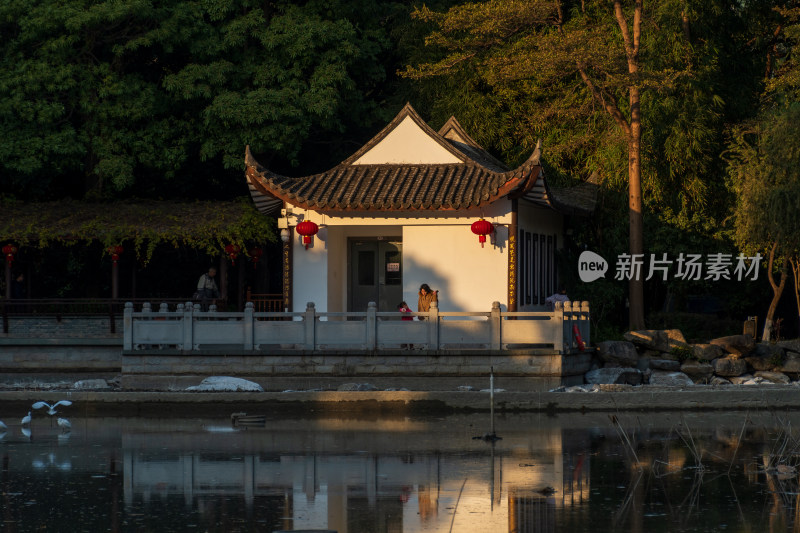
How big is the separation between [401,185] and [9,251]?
9911mm

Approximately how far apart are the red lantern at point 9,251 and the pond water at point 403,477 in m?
10.4

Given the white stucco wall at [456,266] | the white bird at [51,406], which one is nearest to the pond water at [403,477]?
the white bird at [51,406]

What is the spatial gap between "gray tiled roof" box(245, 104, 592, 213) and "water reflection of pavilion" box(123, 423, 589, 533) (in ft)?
27.3

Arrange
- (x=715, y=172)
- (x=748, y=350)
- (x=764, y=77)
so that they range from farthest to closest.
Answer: (x=764, y=77)
(x=715, y=172)
(x=748, y=350)

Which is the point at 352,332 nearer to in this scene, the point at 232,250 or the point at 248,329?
the point at 248,329

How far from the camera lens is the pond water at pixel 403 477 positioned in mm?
10500

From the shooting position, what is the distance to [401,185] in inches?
1006

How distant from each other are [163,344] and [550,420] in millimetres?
8277

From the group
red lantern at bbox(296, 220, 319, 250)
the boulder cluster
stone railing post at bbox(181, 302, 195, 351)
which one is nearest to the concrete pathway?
stone railing post at bbox(181, 302, 195, 351)

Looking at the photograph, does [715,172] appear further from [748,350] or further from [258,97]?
[258,97]

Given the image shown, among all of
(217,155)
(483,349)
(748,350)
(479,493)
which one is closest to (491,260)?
(483,349)

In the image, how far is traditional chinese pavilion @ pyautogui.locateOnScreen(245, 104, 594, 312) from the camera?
81.8 ft

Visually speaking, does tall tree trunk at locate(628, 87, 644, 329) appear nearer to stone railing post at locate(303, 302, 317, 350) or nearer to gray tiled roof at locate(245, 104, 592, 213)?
gray tiled roof at locate(245, 104, 592, 213)

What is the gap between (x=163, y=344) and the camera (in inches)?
909
